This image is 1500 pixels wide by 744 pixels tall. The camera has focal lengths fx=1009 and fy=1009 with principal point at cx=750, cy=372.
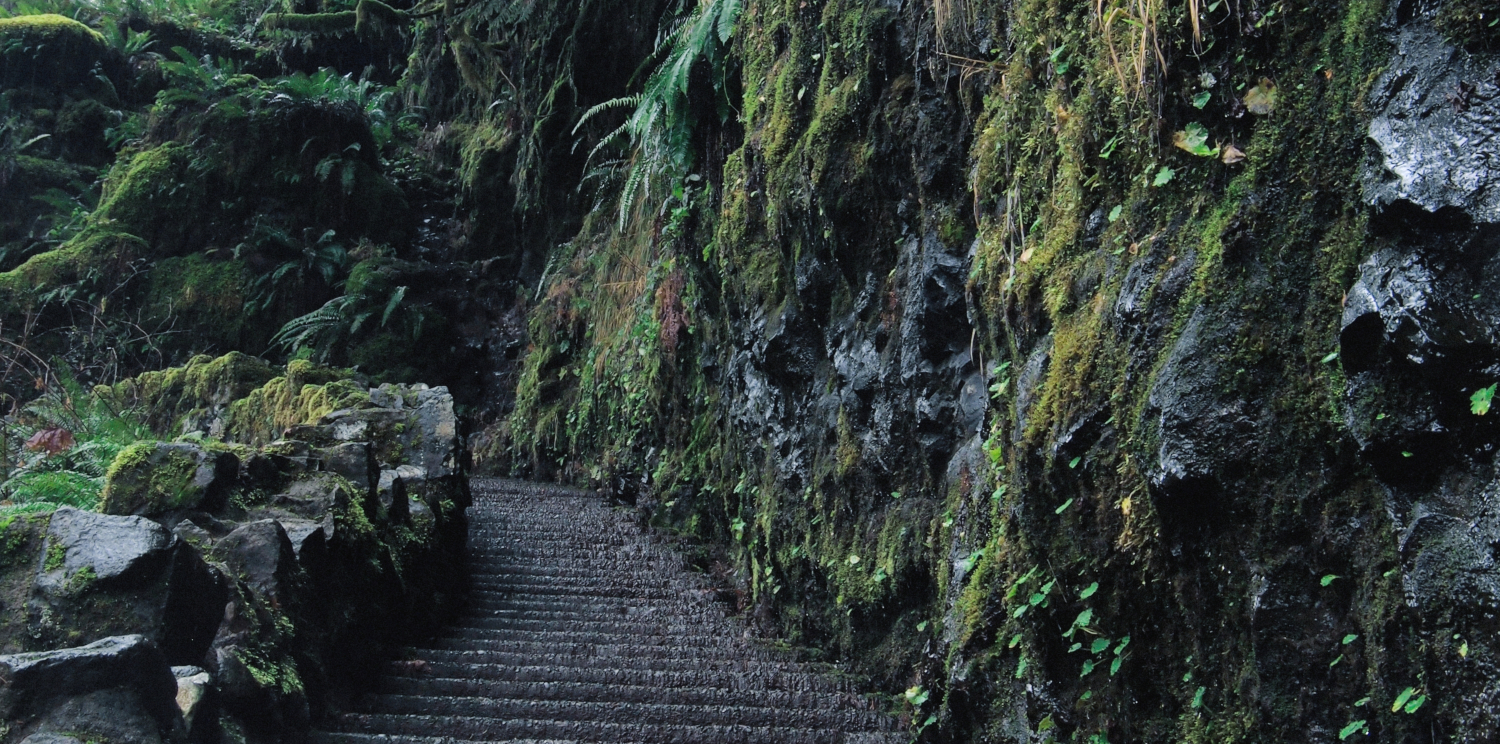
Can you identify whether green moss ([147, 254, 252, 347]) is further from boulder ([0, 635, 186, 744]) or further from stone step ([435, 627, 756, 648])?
boulder ([0, 635, 186, 744])

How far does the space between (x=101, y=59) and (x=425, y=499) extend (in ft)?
63.8

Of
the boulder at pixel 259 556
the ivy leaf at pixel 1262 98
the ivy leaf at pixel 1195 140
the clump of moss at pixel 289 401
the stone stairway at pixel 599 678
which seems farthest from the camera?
the clump of moss at pixel 289 401

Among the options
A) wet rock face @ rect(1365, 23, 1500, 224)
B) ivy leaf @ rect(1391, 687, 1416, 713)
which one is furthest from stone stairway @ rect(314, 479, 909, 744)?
wet rock face @ rect(1365, 23, 1500, 224)

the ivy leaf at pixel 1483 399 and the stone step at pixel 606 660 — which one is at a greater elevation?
the ivy leaf at pixel 1483 399

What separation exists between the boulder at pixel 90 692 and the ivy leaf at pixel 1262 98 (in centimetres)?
368

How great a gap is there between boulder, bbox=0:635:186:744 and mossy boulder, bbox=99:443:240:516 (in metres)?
1.56

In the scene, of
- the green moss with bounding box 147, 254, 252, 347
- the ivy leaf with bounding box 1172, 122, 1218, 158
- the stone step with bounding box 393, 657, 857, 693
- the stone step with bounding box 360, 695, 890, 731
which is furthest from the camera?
the green moss with bounding box 147, 254, 252, 347

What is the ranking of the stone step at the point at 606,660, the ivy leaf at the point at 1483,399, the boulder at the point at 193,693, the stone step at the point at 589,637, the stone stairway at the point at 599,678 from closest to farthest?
the ivy leaf at the point at 1483,399
the boulder at the point at 193,693
the stone stairway at the point at 599,678
the stone step at the point at 606,660
the stone step at the point at 589,637

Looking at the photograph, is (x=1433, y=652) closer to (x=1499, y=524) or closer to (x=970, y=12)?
(x=1499, y=524)

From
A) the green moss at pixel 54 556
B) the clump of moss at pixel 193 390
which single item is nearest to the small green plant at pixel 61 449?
the green moss at pixel 54 556

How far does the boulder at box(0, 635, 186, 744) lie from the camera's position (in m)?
2.89

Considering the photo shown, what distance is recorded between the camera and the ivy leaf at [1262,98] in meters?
2.86

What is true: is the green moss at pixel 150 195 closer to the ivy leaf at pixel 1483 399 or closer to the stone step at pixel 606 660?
the stone step at pixel 606 660

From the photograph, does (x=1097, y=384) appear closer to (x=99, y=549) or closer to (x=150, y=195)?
(x=99, y=549)
